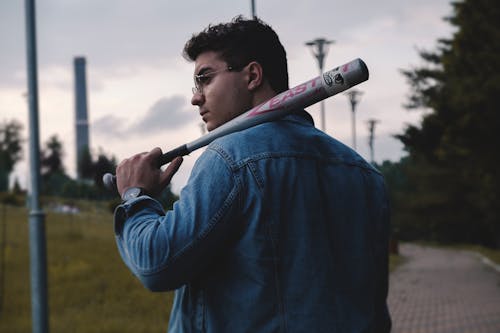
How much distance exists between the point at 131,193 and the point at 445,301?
46.0 ft

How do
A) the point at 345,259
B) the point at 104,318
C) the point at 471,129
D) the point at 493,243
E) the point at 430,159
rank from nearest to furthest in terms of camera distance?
the point at 345,259 → the point at 104,318 → the point at 471,129 → the point at 430,159 → the point at 493,243

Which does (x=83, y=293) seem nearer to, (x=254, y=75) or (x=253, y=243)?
(x=254, y=75)

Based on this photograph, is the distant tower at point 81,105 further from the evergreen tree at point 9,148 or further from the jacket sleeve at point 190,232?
the jacket sleeve at point 190,232

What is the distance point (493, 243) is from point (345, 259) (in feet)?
171

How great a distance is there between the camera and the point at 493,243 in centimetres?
5153

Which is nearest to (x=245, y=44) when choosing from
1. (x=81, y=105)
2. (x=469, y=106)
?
(x=469, y=106)

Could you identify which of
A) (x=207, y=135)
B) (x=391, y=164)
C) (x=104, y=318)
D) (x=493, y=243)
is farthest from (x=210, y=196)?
(x=493, y=243)

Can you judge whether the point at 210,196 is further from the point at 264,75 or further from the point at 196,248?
the point at 264,75

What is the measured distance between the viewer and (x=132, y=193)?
189 cm

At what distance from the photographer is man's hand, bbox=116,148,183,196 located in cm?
192

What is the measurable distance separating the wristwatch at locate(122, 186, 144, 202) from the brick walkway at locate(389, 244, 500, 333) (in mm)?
9437

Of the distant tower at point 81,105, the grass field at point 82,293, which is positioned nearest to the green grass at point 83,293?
the grass field at point 82,293

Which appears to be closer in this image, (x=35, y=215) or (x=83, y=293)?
(x=35, y=215)

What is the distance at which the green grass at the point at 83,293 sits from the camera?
10.9m
